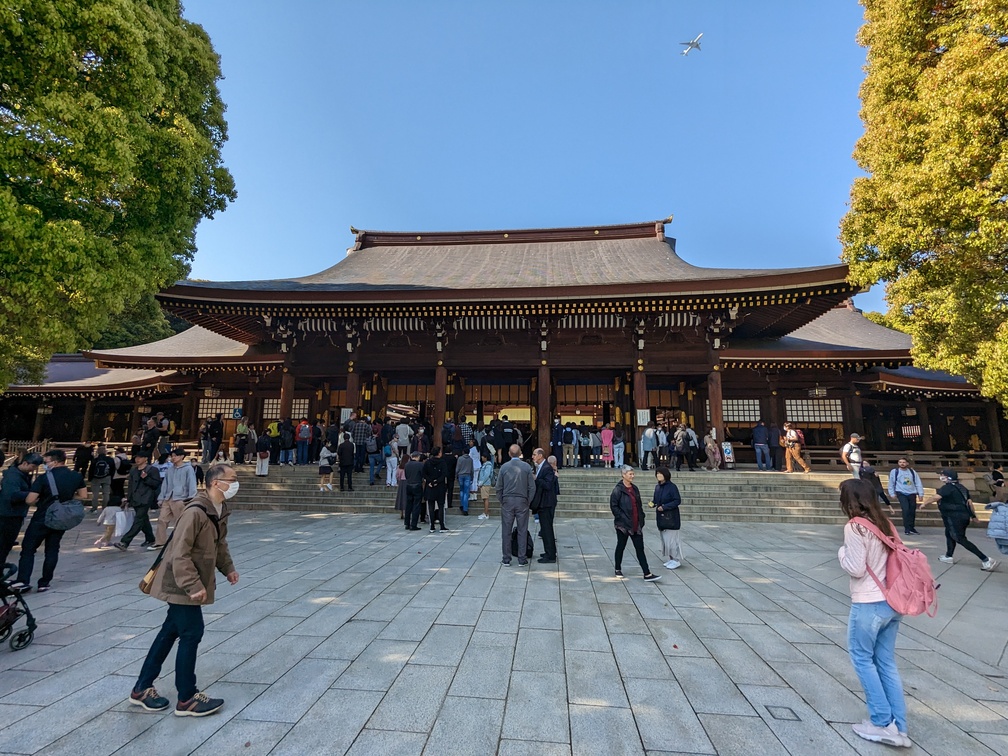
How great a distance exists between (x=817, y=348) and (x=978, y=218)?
9170 millimetres

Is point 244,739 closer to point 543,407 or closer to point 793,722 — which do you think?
point 793,722

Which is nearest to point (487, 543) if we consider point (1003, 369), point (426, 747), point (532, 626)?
point (532, 626)

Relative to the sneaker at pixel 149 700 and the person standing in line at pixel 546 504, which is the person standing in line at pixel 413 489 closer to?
the person standing in line at pixel 546 504

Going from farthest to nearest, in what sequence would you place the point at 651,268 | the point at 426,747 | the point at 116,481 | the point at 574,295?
the point at 651,268 < the point at 574,295 < the point at 116,481 < the point at 426,747

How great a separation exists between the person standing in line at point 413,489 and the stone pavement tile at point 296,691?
472cm

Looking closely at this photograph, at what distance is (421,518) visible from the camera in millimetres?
9312

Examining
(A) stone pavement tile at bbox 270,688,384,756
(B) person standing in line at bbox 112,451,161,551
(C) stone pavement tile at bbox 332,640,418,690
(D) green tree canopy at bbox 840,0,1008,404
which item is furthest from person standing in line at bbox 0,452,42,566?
(D) green tree canopy at bbox 840,0,1008,404

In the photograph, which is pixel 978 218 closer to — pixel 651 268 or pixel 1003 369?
pixel 1003 369

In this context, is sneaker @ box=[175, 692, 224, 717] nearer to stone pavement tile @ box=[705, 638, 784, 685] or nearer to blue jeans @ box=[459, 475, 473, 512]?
stone pavement tile @ box=[705, 638, 784, 685]

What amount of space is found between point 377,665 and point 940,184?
9.96 metres

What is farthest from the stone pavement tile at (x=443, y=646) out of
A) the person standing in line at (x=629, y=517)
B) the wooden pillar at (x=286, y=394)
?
the wooden pillar at (x=286, y=394)

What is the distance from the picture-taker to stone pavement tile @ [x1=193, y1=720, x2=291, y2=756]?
2.38 meters

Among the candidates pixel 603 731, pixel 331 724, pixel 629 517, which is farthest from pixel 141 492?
pixel 603 731

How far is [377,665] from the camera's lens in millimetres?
3350
